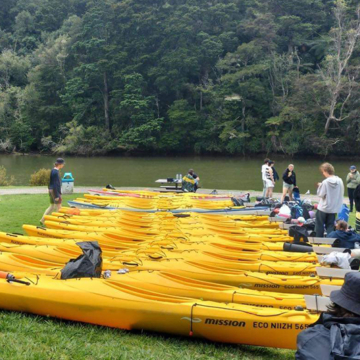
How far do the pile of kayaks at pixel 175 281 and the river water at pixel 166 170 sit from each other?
13463 mm

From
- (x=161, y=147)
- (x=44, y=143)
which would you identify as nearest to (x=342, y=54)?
(x=161, y=147)

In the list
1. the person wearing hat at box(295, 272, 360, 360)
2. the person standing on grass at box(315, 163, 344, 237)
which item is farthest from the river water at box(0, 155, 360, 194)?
the person wearing hat at box(295, 272, 360, 360)

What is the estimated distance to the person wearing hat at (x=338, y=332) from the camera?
2358 millimetres

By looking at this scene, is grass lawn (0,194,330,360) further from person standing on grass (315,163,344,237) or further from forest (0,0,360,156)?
forest (0,0,360,156)

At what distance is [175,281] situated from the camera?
4480 mm

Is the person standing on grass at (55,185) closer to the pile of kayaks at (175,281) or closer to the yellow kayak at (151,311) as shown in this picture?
the pile of kayaks at (175,281)

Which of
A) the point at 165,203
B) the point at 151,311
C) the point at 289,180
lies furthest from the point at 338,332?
the point at 289,180

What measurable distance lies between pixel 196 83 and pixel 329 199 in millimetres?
38236

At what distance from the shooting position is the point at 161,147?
132 ft

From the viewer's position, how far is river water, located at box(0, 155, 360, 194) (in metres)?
22.8

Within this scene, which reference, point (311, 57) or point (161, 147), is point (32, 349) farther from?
point (311, 57)

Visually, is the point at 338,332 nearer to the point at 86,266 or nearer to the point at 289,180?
the point at 86,266

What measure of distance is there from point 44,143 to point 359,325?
1685 inches

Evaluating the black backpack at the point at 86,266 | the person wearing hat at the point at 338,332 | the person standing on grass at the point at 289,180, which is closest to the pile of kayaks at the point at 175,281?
the black backpack at the point at 86,266
